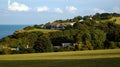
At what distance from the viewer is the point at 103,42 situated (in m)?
66.8

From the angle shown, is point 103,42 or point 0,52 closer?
point 0,52

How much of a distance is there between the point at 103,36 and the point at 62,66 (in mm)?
56241

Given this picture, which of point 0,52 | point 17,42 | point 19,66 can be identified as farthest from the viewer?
point 17,42

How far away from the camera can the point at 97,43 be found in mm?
66812

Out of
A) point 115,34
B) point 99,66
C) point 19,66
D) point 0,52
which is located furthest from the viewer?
point 115,34

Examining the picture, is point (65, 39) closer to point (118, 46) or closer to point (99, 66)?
point (118, 46)

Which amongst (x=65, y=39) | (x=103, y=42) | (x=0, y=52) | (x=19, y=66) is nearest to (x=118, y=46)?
(x=103, y=42)

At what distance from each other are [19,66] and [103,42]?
4431 cm

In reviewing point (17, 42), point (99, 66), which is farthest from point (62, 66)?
point (17, 42)

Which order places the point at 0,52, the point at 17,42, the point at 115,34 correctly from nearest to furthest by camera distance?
the point at 0,52, the point at 115,34, the point at 17,42

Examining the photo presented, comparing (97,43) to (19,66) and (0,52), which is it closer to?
(0,52)

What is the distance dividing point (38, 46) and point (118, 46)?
14266 mm

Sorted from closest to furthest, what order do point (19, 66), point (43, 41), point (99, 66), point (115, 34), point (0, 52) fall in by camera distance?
point (99, 66) < point (19, 66) < point (0, 52) < point (43, 41) < point (115, 34)

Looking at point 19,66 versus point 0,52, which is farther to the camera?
point 0,52
